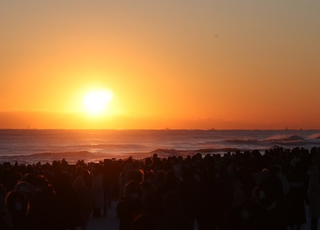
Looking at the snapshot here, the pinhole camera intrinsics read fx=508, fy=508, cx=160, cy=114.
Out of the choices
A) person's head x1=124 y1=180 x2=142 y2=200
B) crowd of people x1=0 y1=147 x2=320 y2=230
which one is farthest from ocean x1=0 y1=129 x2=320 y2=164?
person's head x1=124 y1=180 x2=142 y2=200

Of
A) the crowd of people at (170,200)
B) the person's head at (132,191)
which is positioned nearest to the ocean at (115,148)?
the crowd of people at (170,200)

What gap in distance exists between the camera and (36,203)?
732 cm

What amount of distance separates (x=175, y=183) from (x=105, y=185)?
8.02 m

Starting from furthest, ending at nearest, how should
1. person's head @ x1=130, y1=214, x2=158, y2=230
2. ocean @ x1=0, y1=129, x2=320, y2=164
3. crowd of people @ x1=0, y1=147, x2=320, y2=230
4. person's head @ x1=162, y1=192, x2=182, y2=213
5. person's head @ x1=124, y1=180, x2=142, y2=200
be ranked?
ocean @ x1=0, y1=129, x2=320, y2=164
person's head @ x1=124, y1=180, x2=142, y2=200
crowd of people @ x1=0, y1=147, x2=320, y2=230
person's head @ x1=162, y1=192, x2=182, y2=213
person's head @ x1=130, y1=214, x2=158, y2=230

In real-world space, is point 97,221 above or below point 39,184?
below

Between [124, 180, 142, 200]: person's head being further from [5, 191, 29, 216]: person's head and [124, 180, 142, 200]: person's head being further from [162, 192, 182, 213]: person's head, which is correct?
[5, 191, 29, 216]: person's head

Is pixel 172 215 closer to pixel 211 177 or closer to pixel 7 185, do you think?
pixel 211 177

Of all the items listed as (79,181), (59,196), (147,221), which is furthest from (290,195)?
(147,221)

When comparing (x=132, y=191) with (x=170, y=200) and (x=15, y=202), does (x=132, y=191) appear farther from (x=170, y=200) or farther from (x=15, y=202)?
(x=15, y=202)

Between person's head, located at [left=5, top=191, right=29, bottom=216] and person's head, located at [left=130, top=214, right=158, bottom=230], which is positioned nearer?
person's head, located at [left=130, top=214, right=158, bottom=230]

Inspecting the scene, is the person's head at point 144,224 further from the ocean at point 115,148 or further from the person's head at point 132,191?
the ocean at point 115,148

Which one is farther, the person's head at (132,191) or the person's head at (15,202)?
the person's head at (132,191)

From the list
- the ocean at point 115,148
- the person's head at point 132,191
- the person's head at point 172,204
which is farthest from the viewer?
the ocean at point 115,148

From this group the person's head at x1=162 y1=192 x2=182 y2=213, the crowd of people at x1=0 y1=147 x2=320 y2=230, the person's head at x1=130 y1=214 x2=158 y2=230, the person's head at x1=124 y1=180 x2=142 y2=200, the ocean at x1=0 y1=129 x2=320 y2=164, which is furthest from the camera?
the ocean at x1=0 y1=129 x2=320 y2=164
